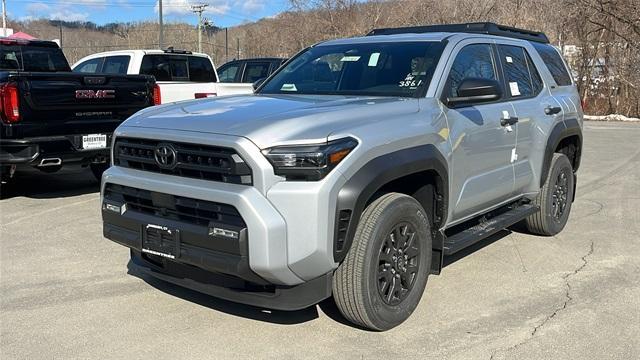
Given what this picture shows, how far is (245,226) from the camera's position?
320cm

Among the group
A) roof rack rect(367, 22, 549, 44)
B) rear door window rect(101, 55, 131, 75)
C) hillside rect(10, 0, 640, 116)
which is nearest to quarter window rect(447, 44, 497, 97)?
roof rack rect(367, 22, 549, 44)

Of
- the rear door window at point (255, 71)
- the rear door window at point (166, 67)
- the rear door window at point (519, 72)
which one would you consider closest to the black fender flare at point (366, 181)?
the rear door window at point (519, 72)

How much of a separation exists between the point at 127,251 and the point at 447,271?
287cm

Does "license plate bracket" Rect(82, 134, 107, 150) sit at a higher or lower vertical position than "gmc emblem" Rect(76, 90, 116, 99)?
lower

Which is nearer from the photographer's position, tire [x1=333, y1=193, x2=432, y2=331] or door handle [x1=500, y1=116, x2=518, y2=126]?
tire [x1=333, y1=193, x2=432, y2=331]

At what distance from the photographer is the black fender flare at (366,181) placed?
331cm

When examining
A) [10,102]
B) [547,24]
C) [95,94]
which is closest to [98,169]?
[95,94]

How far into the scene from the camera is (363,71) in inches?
189

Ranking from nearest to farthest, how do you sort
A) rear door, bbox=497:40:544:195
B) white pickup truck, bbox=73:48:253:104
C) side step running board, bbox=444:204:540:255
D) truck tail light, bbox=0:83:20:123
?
side step running board, bbox=444:204:540:255 < rear door, bbox=497:40:544:195 < truck tail light, bbox=0:83:20:123 < white pickup truck, bbox=73:48:253:104

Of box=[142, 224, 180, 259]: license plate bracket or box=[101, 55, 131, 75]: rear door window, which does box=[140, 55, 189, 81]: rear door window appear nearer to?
box=[101, 55, 131, 75]: rear door window

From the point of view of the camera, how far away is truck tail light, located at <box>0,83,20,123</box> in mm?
6789

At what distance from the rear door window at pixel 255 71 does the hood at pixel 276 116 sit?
35.1 feet

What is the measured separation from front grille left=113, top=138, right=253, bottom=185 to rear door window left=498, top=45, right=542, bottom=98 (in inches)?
117

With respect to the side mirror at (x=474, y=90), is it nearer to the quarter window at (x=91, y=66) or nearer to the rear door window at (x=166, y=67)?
the rear door window at (x=166, y=67)
